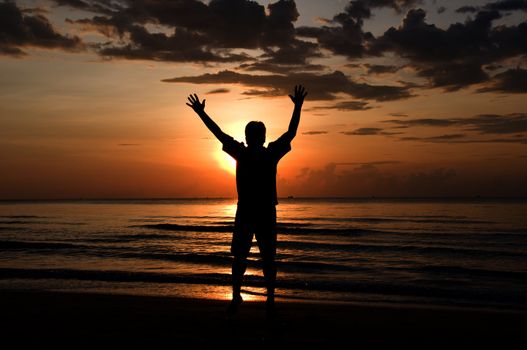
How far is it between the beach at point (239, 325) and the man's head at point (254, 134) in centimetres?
235

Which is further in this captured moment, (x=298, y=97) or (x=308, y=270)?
(x=308, y=270)

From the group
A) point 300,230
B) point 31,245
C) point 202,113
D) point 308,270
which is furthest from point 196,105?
point 300,230

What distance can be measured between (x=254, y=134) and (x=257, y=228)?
46.6 inches

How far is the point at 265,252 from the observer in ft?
20.9

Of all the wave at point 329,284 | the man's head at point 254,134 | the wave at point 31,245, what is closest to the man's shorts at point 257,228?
the man's head at point 254,134

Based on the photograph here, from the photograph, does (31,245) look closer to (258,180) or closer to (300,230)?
(300,230)

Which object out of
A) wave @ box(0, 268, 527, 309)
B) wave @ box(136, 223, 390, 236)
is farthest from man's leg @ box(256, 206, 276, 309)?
wave @ box(136, 223, 390, 236)

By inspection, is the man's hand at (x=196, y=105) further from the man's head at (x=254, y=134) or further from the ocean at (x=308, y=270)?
the ocean at (x=308, y=270)

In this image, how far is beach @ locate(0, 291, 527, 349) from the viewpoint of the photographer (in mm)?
6008

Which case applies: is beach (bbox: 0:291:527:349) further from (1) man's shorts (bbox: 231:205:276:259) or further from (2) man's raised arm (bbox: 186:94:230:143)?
(2) man's raised arm (bbox: 186:94:230:143)

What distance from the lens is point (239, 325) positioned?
680 centimetres

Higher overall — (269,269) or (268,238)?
(268,238)

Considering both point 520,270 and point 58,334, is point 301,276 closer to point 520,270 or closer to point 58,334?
point 520,270

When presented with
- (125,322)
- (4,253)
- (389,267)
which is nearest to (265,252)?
(125,322)
